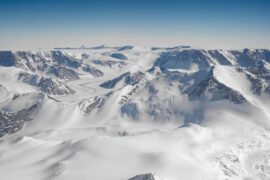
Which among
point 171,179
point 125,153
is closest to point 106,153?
point 125,153

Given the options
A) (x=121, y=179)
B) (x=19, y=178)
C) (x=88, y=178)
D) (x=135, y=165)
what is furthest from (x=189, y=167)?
(x=19, y=178)

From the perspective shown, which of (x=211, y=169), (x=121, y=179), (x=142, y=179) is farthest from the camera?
(x=211, y=169)

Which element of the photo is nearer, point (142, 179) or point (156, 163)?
point (142, 179)

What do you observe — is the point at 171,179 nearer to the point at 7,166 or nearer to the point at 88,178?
the point at 88,178

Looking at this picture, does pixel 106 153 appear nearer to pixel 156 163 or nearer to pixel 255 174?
pixel 156 163

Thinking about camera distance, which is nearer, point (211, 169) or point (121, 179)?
point (121, 179)

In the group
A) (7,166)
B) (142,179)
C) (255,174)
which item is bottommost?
(255,174)

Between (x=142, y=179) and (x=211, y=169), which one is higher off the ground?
(x=142, y=179)

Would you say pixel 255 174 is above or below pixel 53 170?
below

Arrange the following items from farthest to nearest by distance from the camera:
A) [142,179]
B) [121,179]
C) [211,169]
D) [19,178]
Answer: [211,169]
[19,178]
[121,179]
[142,179]
